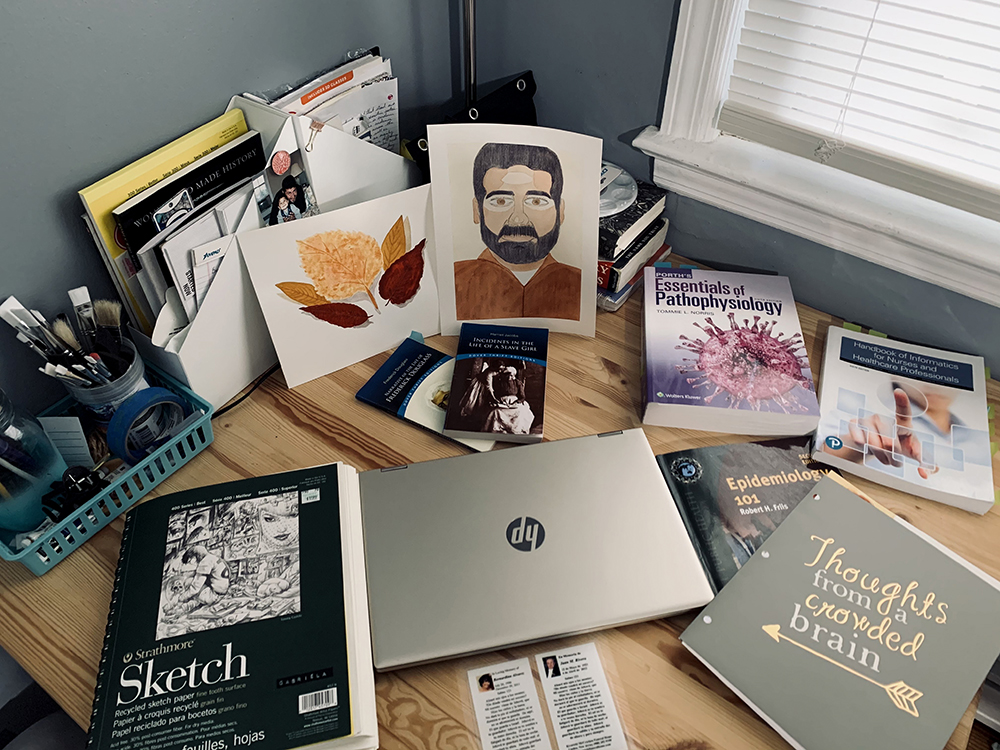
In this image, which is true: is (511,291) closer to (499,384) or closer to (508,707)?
(499,384)

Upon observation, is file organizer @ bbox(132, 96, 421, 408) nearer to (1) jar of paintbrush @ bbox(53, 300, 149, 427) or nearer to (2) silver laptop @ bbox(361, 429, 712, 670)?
(1) jar of paintbrush @ bbox(53, 300, 149, 427)

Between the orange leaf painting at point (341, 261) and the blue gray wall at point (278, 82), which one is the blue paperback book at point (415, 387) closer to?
the orange leaf painting at point (341, 261)

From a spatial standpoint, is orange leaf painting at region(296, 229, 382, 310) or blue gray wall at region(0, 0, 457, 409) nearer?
blue gray wall at region(0, 0, 457, 409)

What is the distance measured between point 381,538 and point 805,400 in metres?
0.56

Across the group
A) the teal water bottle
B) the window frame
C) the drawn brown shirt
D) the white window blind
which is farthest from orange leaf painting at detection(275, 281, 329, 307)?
the white window blind

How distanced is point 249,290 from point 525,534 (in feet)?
1.54

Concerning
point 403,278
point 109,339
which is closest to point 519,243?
point 403,278

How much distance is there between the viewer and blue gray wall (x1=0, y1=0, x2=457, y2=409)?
2.44 feet

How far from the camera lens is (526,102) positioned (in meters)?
1.13

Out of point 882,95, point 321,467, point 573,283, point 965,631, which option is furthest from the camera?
point 573,283

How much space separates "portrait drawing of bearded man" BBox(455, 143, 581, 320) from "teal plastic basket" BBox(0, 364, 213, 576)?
15.6 inches

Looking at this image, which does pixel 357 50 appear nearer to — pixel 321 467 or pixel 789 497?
pixel 321 467

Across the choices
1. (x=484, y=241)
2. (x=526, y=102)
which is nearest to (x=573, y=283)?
(x=484, y=241)

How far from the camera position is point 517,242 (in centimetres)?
102
